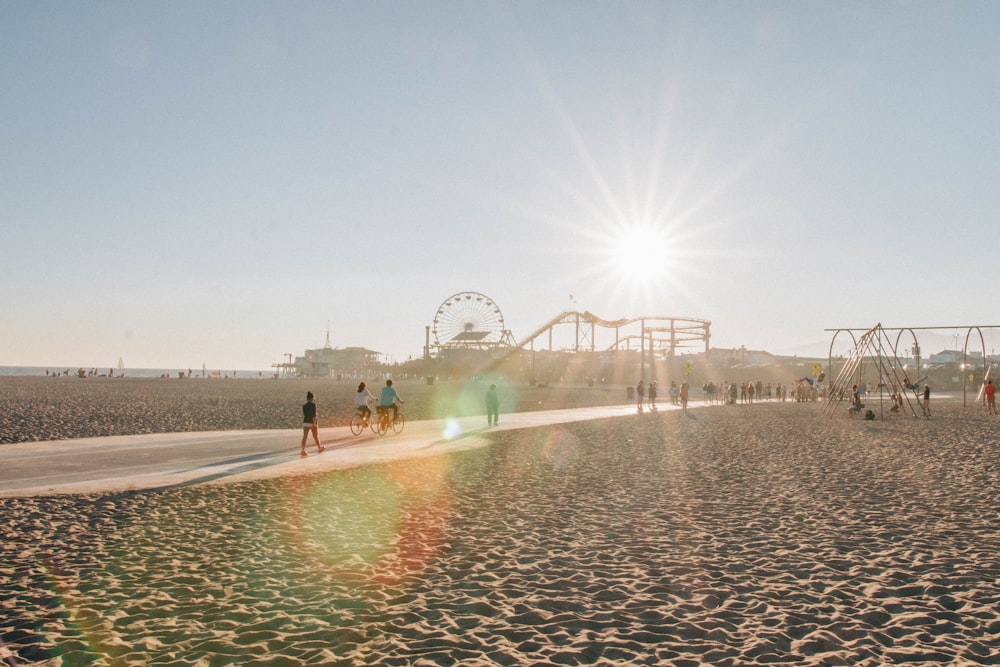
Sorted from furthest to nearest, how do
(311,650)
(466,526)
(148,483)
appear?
(148,483), (466,526), (311,650)

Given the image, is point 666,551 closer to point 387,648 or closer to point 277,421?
point 387,648

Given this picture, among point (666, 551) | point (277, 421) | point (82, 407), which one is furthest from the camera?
point (82, 407)

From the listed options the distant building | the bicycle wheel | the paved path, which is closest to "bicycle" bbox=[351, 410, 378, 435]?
the bicycle wheel

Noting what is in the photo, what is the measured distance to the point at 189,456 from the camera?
14.7 metres

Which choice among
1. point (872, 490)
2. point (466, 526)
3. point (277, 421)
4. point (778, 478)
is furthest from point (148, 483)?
point (277, 421)

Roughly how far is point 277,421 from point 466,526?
58.1ft

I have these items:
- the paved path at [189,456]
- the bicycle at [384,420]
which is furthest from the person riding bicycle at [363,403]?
the paved path at [189,456]

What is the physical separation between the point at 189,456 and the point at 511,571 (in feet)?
34.2

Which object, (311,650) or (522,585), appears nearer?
(311,650)

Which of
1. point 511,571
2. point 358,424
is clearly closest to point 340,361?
point 358,424

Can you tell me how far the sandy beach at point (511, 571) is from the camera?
4859mm

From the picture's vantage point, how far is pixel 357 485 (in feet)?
38.0

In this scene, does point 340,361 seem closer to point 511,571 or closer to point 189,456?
point 189,456

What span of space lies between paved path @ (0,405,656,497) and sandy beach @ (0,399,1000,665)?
113cm
